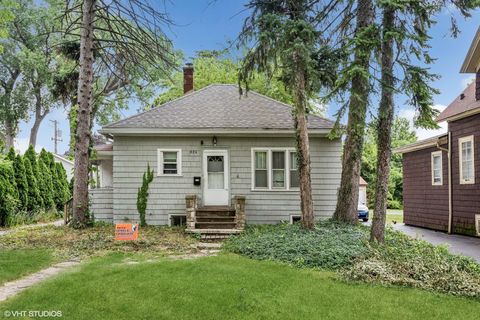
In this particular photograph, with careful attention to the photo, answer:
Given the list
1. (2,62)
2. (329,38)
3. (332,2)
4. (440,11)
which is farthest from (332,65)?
(2,62)

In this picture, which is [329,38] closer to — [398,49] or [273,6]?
[273,6]

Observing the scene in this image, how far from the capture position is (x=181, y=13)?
30.5 feet

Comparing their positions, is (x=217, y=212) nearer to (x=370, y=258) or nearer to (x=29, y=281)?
(x=370, y=258)

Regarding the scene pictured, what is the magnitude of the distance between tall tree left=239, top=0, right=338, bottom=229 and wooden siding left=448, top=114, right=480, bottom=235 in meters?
4.50

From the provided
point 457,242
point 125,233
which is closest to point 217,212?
point 125,233

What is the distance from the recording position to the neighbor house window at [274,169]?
1177cm

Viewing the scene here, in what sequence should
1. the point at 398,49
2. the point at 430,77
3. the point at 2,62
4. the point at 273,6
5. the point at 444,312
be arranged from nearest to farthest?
the point at 444,312 < the point at 430,77 < the point at 398,49 < the point at 273,6 < the point at 2,62

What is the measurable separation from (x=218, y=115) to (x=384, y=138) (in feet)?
20.4

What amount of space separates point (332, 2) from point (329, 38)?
41.1 inches

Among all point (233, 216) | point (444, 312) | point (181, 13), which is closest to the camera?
point (444, 312)

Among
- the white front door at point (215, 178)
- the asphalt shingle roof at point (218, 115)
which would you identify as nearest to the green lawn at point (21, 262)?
the asphalt shingle roof at point (218, 115)

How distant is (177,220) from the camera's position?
11.8m

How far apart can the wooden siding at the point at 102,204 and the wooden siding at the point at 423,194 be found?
11206 mm

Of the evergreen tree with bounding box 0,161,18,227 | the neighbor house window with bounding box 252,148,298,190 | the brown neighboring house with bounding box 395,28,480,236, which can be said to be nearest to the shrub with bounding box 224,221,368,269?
the neighbor house window with bounding box 252,148,298,190
